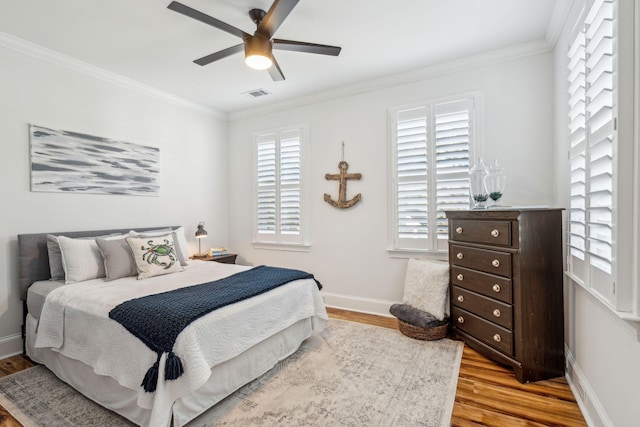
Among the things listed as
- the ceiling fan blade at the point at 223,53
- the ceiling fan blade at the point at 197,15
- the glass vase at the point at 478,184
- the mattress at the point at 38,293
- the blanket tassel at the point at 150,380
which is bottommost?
the blanket tassel at the point at 150,380

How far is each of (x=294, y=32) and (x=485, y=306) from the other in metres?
2.85

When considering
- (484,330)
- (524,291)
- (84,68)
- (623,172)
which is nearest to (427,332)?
(484,330)

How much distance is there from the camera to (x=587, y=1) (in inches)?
75.0

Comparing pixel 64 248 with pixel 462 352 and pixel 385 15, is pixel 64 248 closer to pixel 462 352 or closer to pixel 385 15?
pixel 385 15

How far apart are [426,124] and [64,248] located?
374cm

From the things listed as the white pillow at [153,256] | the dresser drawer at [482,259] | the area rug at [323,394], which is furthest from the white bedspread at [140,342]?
the dresser drawer at [482,259]

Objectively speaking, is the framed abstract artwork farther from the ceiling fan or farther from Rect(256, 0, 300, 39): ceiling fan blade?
Rect(256, 0, 300, 39): ceiling fan blade

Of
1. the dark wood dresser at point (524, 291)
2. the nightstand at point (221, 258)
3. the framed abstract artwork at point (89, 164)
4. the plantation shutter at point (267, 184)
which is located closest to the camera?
the dark wood dresser at point (524, 291)

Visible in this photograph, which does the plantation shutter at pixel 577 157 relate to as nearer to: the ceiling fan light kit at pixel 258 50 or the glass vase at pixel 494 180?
the glass vase at pixel 494 180

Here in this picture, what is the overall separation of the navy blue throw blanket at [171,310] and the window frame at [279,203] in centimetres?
172

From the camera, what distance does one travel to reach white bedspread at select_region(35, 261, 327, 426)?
1768 millimetres

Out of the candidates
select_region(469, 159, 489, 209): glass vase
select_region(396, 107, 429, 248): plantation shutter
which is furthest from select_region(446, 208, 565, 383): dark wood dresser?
select_region(396, 107, 429, 248): plantation shutter

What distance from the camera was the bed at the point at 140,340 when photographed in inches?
70.9

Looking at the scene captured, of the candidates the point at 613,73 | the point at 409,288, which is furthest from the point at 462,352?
the point at 613,73
